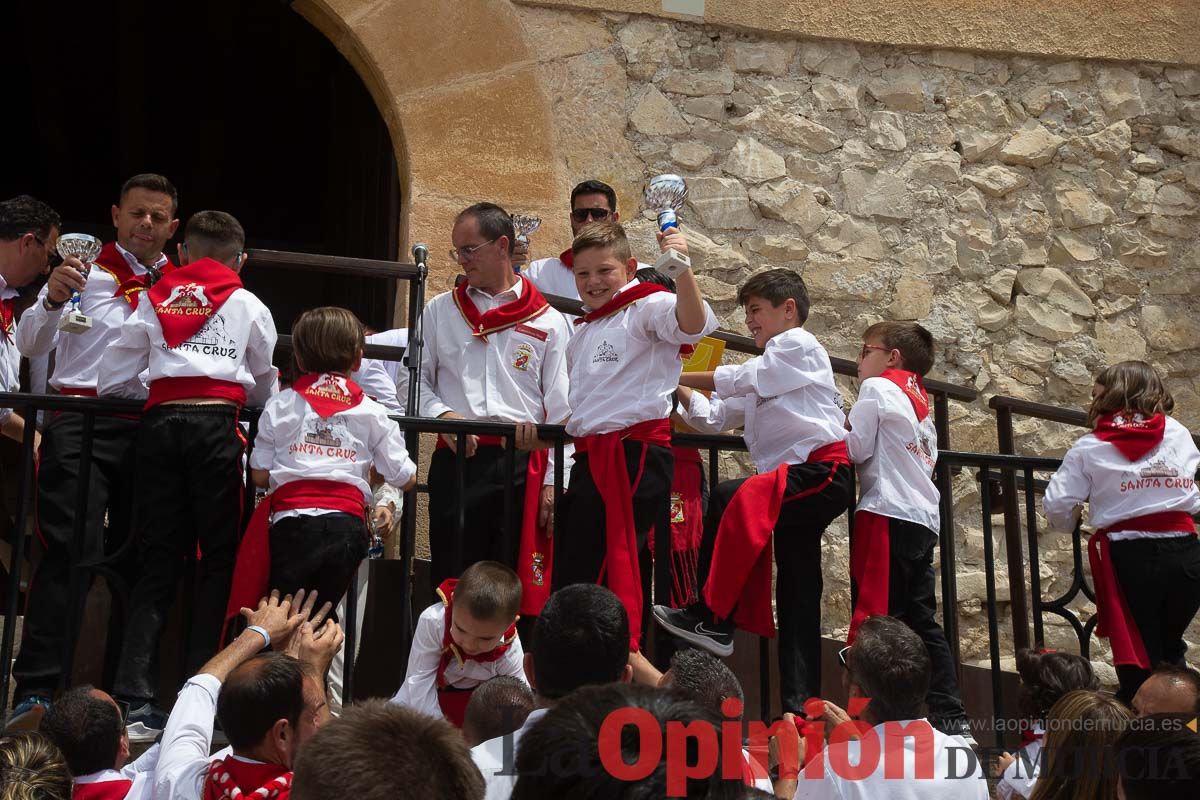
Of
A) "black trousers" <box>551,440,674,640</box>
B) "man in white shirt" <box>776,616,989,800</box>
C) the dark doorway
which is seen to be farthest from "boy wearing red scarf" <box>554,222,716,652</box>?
the dark doorway

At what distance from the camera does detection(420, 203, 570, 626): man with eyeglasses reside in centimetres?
472

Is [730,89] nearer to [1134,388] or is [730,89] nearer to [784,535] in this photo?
[1134,388]

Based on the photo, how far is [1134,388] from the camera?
515cm

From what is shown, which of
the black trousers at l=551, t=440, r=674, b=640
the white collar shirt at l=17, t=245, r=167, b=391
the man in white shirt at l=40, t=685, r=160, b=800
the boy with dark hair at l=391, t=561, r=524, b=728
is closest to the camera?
the man in white shirt at l=40, t=685, r=160, b=800

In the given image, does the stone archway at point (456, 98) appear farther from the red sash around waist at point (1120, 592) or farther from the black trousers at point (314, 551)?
the red sash around waist at point (1120, 592)

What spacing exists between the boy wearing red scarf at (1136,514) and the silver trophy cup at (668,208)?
1768 mm

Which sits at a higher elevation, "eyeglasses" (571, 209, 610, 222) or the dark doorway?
the dark doorway

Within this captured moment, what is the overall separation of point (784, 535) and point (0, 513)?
342 centimetres

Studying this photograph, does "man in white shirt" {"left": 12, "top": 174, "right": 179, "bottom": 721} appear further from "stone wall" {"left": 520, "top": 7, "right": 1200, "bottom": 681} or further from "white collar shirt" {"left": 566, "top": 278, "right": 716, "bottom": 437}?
"stone wall" {"left": 520, "top": 7, "right": 1200, "bottom": 681}

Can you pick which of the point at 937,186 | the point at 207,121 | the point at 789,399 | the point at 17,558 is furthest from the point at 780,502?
the point at 207,121

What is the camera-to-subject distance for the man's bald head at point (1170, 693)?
3891mm

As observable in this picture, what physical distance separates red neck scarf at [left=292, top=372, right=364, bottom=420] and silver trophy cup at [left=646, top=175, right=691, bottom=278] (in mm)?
1051

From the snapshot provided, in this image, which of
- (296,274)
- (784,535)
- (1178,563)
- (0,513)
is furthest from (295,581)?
(296,274)

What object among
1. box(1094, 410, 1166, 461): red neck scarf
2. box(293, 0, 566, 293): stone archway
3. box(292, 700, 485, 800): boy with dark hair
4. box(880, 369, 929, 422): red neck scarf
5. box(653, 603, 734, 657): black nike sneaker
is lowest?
box(292, 700, 485, 800): boy with dark hair
